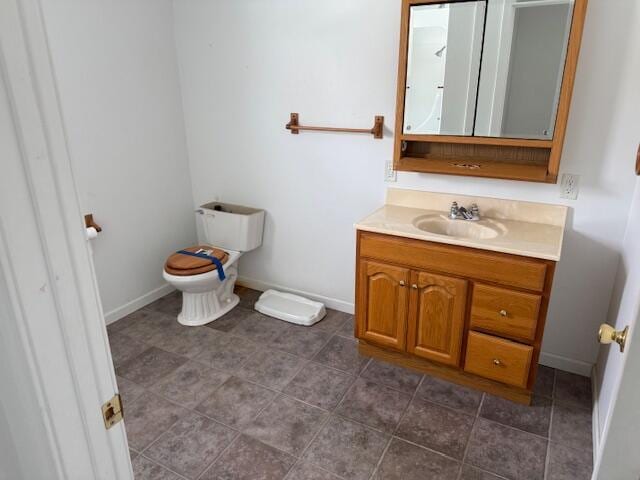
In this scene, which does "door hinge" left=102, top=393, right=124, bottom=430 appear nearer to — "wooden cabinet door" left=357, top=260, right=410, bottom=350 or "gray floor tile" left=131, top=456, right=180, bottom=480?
"gray floor tile" left=131, top=456, right=180, bottom=480

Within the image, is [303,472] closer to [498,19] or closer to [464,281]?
[464,281]

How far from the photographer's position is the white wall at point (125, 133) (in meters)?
2.53

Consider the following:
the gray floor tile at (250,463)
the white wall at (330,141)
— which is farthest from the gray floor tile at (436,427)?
the white wall at (330,141)

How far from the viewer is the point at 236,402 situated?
2209 mm

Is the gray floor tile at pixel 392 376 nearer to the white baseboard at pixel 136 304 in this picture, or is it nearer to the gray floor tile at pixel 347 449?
the gray floor tile at pixel 347 449

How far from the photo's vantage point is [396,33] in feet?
7.80

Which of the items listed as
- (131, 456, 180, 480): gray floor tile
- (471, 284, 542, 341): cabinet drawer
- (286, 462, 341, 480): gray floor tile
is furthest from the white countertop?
(131, 456, 180, 480): gray floor tile

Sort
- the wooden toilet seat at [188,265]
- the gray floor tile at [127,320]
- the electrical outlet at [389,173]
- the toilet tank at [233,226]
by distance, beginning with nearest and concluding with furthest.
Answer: the electrical outlet at [389,173], the wooden toilet seat at [188,265], the gray floor tile at [127,320], the toilet tank at [233,226]

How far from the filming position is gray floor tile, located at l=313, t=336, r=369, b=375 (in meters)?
2.49

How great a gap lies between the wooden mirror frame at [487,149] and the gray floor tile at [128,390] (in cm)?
185

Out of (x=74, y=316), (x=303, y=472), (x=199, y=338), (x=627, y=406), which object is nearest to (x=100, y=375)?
(x=74, y=316)

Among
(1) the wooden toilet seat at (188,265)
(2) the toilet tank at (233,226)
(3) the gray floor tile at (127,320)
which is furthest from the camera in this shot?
(2) the toilet tank at (233,226)

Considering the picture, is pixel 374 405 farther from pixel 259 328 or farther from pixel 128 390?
pixel 128 390

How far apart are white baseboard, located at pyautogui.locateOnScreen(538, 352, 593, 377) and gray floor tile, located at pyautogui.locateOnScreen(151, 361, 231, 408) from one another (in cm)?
180
